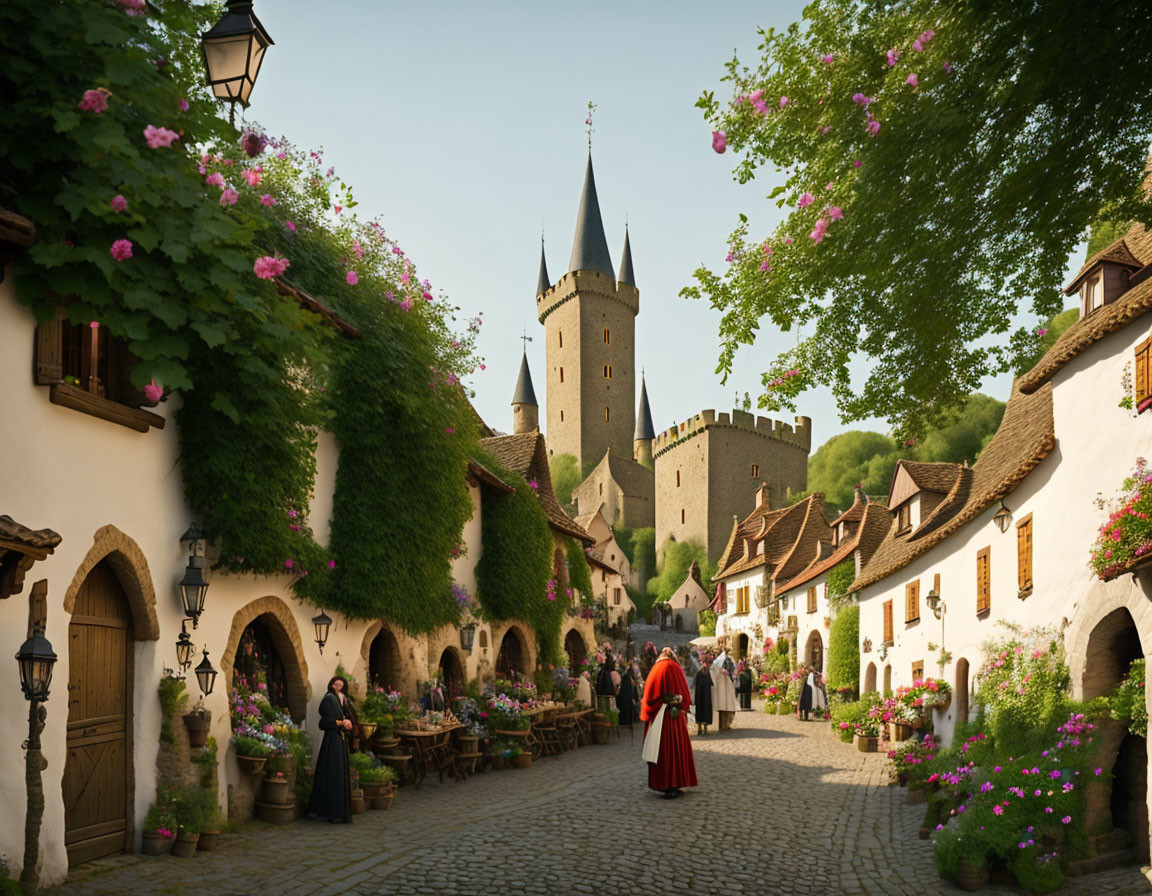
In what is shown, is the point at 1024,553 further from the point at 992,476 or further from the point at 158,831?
the point at 158,831

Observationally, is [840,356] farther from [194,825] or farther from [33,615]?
[194,825]

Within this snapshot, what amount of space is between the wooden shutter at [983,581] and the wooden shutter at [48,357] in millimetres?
12978

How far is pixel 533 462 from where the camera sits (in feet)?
82.0

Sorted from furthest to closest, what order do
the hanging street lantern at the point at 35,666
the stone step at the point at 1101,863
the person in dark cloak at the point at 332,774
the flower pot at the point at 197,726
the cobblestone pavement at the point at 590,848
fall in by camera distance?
the person in dark cloak at the point at 332,774, the flower pot at the point at 197,726, the stone step at the point at 1101,863, the cobblestone pavement at the point at 590,848, the hanging street lantern at the point at 35,666

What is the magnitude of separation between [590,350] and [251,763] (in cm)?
6928

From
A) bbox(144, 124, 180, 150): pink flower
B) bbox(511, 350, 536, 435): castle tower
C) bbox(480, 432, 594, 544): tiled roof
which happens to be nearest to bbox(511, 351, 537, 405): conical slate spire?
bbox(511, 350, 536, 435): castle tower

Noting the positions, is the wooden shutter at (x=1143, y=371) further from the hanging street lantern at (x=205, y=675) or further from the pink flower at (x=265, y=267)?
the hanging street lantern at (x=205, y=675)

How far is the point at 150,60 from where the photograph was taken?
5.90m

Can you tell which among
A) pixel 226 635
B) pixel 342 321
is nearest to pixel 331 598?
pixel 226 635

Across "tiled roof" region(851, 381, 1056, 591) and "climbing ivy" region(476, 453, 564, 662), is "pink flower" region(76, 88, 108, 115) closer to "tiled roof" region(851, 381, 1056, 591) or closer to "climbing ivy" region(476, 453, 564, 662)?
"tiled roof" region(851, 381, 1056, 591)

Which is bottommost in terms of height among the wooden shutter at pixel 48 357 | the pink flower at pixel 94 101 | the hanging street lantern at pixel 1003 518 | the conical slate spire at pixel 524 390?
the hanging street lantern at pixel 1003 518

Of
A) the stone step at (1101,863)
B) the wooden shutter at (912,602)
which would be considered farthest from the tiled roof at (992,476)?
the stone step at (1101,863)

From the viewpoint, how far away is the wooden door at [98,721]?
9.03 m

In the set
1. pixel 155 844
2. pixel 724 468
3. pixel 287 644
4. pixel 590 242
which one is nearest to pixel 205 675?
pixel 155 844
